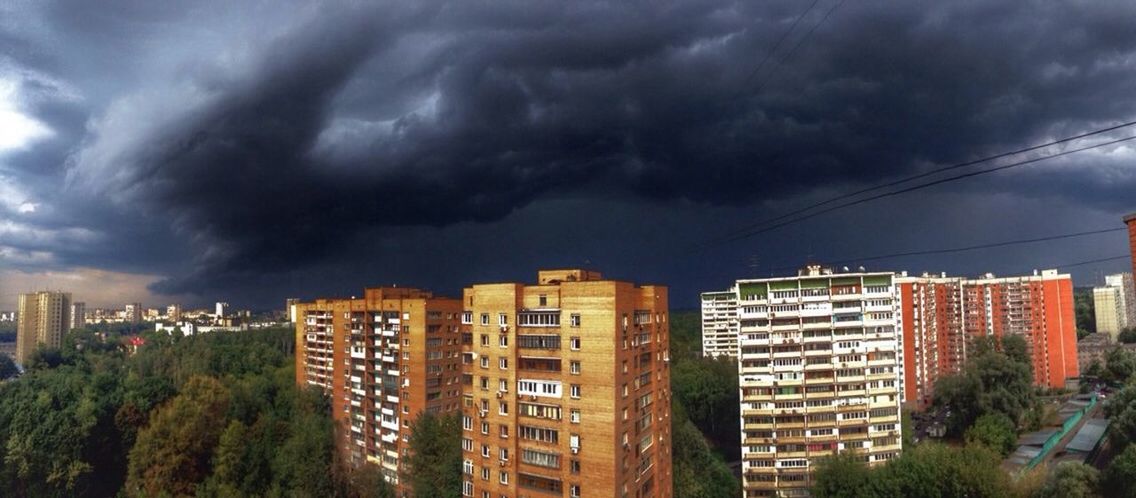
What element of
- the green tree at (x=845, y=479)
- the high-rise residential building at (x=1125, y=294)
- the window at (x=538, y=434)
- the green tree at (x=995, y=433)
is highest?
the high-rise residential building at (x=1125, y=294)

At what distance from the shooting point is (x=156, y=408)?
1350 inches

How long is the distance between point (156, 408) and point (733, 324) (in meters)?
48.1

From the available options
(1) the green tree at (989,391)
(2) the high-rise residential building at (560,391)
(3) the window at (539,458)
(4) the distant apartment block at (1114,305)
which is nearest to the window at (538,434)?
(2) the high-rise residential building at (560,391)

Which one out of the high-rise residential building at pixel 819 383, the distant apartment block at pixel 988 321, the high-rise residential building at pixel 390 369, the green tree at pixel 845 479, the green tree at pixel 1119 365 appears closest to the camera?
the green tree at pixel 845 479

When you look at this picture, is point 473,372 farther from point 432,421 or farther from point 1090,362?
point 1090,362

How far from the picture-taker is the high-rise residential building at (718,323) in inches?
2322

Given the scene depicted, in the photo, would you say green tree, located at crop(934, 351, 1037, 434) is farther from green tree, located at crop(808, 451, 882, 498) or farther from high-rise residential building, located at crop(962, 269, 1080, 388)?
green tree, located at crop(808, 451, 882, 498)

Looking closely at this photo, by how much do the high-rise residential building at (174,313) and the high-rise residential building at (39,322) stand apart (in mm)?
30109

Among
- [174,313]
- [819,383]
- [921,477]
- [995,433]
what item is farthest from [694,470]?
[174,313]

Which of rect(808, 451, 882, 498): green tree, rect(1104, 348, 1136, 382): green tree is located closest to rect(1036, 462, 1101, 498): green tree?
rect(808, 451, 882, 498): green tree

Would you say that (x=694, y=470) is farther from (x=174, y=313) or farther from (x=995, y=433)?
(x=174, y=313)

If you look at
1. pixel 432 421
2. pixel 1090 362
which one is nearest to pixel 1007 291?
pixel 1090 362

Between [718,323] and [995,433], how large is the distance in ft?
96.9

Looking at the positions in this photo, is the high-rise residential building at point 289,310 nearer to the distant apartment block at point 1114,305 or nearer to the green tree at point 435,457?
the green tree at point 435,457
